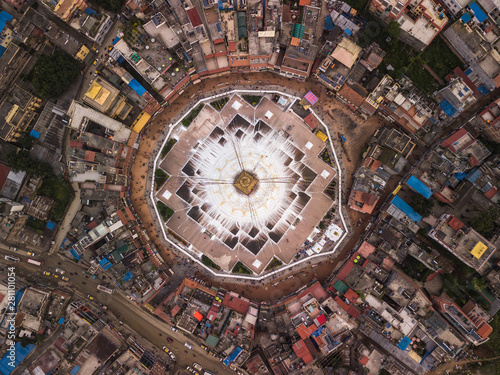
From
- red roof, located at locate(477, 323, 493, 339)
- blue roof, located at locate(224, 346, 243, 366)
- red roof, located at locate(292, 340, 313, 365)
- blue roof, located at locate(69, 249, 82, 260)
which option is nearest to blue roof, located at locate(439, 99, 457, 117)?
red roof, located at locate(477, 323, 493, 339)

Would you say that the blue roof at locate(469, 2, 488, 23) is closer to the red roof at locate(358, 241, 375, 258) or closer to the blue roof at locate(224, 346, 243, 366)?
the red roof at locate(358, 241, 375, 258)

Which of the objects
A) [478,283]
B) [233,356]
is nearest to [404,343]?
[478,283]

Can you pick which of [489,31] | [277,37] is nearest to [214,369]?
[277,37]

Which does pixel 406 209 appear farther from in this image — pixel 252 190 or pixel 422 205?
pixel 252 190

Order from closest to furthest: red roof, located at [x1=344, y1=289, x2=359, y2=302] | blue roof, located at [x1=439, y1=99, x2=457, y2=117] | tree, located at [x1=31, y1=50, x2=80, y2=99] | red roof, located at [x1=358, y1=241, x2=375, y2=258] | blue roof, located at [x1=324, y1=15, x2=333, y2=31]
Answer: tree, located at [x1=31, y1=50, x2=80, y2=99], blue roof, located at [x1=439, y1=99, x2=457, y2=117], red roof, located at [x1=344, y1=289, x2=359, y2=302], red roof, located at [x1=358, y1=241, x2=375, y2=258], blue roof, located at [x1=324, y1=15, x2=333, y2=31]

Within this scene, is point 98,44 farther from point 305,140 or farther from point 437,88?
point 437,88
